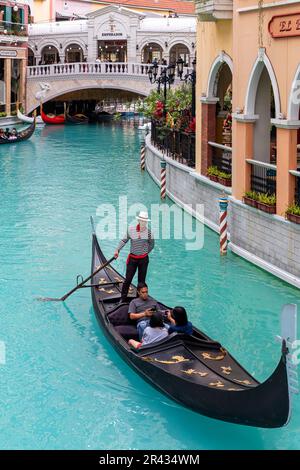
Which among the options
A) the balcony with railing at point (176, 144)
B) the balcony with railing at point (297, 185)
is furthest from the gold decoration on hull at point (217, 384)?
the balcony with railing at point (176, 144)

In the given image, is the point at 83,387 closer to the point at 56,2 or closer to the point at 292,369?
the point at 292,369

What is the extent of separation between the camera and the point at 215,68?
12.7 metres

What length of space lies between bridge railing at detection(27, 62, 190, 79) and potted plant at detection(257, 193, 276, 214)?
22.7m

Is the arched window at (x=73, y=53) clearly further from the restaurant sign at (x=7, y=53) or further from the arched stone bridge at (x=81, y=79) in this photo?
the restaurant sign at (x=7, y=53)

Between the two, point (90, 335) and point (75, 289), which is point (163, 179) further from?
point (90, 335)

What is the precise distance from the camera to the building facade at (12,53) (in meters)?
31.5

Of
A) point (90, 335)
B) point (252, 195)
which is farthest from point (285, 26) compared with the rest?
point (90, 335)

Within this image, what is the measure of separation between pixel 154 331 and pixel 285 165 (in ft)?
11.6

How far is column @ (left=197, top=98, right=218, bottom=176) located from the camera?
522 inches

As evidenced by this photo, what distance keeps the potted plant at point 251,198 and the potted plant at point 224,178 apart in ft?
3.80
